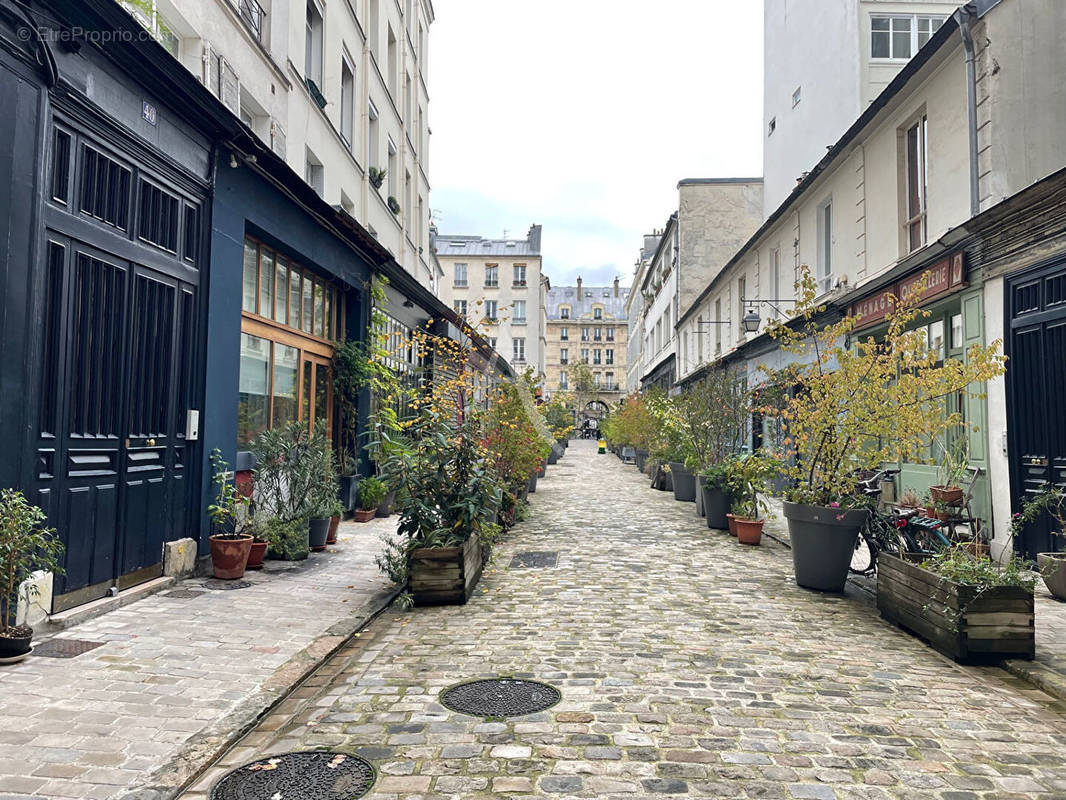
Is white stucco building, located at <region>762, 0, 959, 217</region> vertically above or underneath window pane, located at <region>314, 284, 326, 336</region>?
above

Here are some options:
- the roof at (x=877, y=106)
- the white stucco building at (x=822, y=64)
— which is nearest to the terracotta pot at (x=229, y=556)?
the roof at (x=877, y=106)

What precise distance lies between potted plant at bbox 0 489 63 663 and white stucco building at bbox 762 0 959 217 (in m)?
18.4

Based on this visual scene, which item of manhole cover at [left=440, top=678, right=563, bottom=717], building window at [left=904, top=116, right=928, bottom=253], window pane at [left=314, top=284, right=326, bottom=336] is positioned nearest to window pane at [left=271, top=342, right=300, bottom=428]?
window pane at [left=314, top=284, right=326, bottom=336]

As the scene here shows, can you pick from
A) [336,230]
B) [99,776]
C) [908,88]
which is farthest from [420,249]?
[99,776]

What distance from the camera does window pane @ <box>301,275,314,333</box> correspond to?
10859 millimetres

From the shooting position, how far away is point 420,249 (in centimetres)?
2267

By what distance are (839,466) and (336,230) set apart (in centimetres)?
781

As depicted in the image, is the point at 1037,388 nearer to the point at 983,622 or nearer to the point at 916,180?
the point at 983,622

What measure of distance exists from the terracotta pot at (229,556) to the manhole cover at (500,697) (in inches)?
145

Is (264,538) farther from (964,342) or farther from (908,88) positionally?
(908,88)

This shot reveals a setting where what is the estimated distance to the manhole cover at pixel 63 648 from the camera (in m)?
4.84

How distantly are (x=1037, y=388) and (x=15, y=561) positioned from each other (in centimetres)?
988

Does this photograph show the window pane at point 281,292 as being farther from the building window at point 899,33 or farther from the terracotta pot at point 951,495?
the building window at point 899,33

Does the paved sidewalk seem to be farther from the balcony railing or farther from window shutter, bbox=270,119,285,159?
the balcony railing
